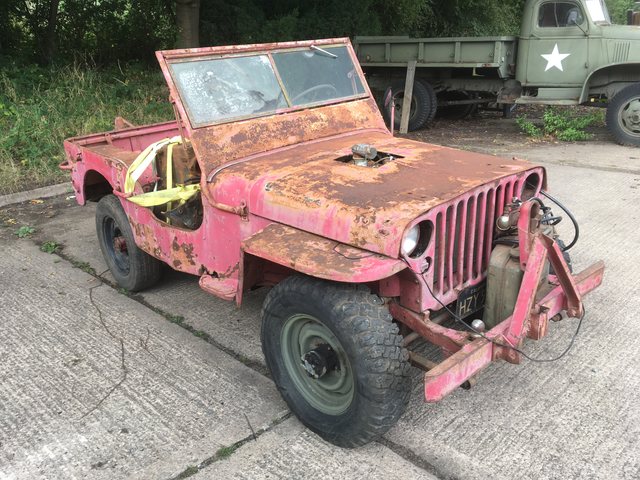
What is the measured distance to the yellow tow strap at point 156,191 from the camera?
3.50 m

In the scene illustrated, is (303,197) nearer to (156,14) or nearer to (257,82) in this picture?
(257,82)

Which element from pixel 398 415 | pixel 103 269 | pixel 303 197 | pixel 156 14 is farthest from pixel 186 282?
pixel 156 14

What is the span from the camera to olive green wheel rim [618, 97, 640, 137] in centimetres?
873

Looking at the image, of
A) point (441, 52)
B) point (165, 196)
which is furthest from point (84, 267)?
point (441, 52)

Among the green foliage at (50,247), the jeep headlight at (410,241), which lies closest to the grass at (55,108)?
the green foliage at (50,247)

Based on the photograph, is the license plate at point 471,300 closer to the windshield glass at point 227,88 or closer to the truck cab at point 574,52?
the windshield glass at point 227,88

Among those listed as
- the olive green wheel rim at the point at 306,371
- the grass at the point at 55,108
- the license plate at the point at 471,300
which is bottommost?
the olive green wheel rim at the point at 306,371

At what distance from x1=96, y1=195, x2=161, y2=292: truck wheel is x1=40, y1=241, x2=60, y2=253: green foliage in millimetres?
916

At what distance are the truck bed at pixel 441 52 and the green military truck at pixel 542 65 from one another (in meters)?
0.02

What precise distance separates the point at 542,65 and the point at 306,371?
803cm

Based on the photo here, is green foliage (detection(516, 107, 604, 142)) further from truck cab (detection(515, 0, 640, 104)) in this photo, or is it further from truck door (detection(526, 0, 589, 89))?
truck door (detection(526, 0, 589, 89))

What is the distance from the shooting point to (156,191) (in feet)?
12.2

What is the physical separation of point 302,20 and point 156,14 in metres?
3.52

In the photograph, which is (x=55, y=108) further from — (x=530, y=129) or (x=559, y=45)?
(x=559, y=45)
